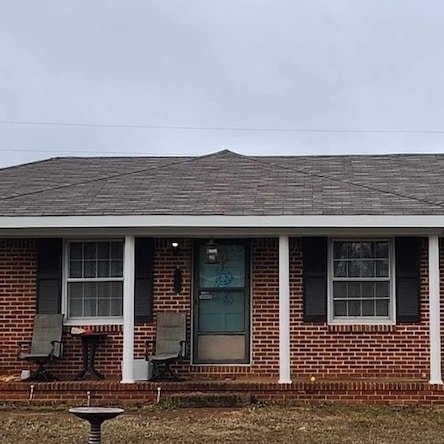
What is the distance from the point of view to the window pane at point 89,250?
1160 cm

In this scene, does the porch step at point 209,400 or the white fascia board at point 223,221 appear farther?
the white fascia board at point 223,221

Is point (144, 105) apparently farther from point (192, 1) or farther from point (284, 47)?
point (192, 1)

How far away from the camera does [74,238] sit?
11.5 metres

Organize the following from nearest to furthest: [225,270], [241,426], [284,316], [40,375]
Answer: [241,426]
[284,316]
[40,375]
[225,270]

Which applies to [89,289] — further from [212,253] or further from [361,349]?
[361,349]

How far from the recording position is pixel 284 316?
34.4 feet

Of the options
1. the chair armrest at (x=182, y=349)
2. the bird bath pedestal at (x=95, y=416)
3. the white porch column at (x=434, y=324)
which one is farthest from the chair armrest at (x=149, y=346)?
the bird bath pedestal at (x=95, y=416)

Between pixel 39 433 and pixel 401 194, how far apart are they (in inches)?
221

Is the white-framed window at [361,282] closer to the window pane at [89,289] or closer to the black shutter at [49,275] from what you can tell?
the window pane at [89,289]

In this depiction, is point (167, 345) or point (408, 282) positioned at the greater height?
point (408, 282)

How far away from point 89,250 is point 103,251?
0.20 metres

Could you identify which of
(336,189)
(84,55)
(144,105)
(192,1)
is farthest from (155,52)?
(336,189)

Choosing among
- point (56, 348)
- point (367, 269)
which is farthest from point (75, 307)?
point (367, 269)

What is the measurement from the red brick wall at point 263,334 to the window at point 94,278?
32 cm
